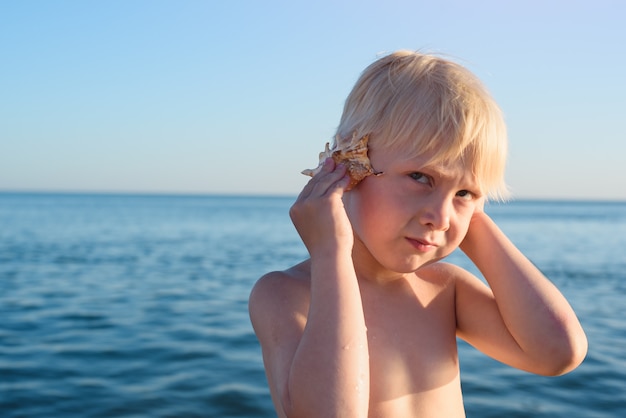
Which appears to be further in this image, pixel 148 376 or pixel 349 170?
pixel 148 376

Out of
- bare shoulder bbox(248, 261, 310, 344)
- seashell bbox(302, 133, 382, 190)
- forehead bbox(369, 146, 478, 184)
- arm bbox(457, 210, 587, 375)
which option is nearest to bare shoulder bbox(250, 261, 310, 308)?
bare shoulder bbox(248, 261, 310, 344)

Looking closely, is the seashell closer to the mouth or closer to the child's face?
the child's face

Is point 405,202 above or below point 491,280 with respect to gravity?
above

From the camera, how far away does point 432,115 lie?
2041 millimetres

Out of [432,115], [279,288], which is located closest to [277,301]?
[279,288]

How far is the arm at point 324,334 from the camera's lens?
171cm

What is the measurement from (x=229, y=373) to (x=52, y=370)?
6.33ft

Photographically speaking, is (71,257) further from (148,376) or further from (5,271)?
(148,376)

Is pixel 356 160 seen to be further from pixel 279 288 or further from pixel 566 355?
pixel 566 355

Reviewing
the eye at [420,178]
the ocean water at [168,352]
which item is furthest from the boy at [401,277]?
the ocean water at [168,352]

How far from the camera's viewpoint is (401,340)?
7.56 feet

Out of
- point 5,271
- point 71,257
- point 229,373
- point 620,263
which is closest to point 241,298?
point 229,373

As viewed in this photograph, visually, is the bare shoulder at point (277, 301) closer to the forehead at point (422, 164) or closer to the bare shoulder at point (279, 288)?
the bare shoulder at point (279, 288)

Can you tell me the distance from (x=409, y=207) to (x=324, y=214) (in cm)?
28
